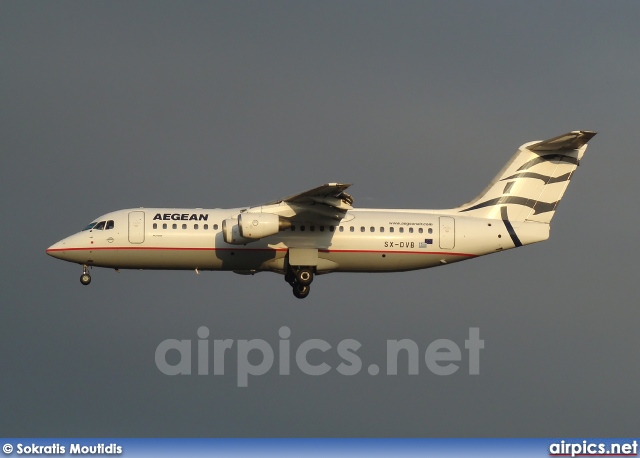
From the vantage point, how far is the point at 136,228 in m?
45.5

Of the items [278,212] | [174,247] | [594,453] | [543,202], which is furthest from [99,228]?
[594,453]

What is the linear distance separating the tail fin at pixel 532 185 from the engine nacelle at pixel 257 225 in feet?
21.0

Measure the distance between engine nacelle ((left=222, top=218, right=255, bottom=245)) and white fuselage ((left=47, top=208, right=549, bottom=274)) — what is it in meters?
1.07

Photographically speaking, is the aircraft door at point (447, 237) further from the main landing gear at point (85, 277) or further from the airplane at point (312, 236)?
the main landing gear at point (85, 277)

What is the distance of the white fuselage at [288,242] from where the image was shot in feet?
149

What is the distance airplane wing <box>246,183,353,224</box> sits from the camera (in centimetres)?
4472

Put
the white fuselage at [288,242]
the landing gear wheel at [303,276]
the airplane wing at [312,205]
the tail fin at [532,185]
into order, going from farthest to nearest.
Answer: the tail fin at [532,185] → the landing gear wheel at [303,276] → the white fuselage at [288,242] → the airplane wing at [312,205]

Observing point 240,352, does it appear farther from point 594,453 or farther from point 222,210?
point 594,453

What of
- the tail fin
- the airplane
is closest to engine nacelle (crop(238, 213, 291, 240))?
the airplane

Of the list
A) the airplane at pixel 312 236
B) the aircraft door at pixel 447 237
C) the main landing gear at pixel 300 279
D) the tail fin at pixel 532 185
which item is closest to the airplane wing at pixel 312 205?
the airplane at pixel 312 236

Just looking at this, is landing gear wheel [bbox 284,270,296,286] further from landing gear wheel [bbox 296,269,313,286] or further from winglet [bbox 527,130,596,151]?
winglet [bbox 527,130,596,151]

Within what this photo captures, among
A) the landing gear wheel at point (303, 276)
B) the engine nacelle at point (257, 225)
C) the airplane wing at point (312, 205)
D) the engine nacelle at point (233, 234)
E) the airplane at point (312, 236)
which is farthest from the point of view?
the landing gear wheel at point (303, 276)

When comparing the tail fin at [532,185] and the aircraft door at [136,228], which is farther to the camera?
the tail fin at [532,185]

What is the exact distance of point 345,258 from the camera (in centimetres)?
4616
